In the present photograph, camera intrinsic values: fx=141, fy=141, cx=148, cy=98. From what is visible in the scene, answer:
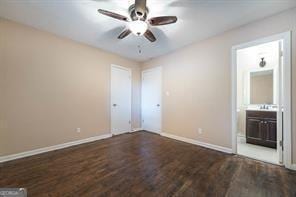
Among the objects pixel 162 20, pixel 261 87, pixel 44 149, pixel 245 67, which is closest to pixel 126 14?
pixel 162 20

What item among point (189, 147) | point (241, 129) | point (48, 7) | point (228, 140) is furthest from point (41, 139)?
point (241, 129)

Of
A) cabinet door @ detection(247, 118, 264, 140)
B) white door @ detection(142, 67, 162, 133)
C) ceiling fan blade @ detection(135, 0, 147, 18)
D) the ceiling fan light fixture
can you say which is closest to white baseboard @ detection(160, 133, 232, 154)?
white door @ detection(142, 67, 162, 133)

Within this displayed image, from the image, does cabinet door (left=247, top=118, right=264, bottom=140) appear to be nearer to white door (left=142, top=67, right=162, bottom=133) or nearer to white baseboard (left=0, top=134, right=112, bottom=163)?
white door (left=142, top=67, right=162, bottom=133)

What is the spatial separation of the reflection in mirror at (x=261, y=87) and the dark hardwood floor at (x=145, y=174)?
202cm

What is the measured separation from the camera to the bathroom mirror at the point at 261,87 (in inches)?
142

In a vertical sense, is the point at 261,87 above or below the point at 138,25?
below

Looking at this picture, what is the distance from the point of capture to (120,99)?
4.51 meters

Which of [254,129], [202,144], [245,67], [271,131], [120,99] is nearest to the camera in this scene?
[271,131]

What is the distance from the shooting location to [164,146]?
3.34 meters

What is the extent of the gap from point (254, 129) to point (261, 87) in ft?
3.86

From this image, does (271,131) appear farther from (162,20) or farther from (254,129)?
(162,20)

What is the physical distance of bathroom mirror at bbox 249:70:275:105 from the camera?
142 inches

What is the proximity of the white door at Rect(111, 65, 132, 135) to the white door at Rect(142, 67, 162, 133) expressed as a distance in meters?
0.57

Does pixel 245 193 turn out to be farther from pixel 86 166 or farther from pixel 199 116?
pixel 86 166
